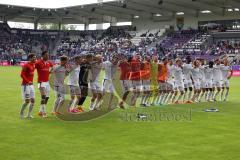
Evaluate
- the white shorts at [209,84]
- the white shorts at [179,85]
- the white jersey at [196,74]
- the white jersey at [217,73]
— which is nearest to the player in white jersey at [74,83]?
the white shorts at [179,85]

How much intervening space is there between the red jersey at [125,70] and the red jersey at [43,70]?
12.5ft

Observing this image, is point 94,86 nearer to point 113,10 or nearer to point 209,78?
point 209,78

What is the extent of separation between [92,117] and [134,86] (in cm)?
363

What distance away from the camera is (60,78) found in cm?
1559

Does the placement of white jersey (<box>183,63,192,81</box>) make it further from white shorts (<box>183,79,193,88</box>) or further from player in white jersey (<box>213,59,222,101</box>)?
player in white jersey (<box>213,59,222,101</box>)

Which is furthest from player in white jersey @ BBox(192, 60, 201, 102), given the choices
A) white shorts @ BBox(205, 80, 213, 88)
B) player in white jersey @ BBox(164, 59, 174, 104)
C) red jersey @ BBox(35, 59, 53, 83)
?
red jersey @ BBox(35, 59, 53, 83)

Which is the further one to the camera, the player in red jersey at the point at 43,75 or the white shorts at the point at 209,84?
the white shorts at the point at 209,84

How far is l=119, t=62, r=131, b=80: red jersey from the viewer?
698 inches

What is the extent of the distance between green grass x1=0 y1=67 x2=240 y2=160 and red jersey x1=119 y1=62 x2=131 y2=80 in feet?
7.82

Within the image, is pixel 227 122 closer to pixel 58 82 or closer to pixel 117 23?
pixel 58 82

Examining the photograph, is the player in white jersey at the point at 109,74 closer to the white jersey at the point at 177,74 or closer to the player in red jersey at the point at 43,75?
the player in red jersey at the point at 43,75

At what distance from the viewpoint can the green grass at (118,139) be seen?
943 cm

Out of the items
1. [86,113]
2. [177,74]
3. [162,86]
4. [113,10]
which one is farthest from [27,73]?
[113,10]

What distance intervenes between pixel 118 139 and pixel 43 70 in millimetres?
4922
